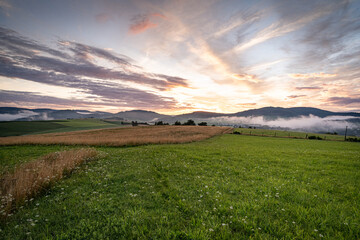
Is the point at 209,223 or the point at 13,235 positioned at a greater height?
the point at 209,223

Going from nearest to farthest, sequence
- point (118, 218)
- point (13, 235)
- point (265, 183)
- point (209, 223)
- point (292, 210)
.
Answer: point (13, 235) → point (209, 223) → point (118, 218) → point (292, 210) → point (265, 183)

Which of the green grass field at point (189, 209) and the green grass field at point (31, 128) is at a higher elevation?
the green grass field at point (189, 209)

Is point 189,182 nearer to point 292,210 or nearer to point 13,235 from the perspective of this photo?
point 292,210

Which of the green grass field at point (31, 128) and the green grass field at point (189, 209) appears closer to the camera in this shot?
the green grass field at point (189, 209)

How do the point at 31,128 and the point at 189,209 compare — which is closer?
the point at 189,209

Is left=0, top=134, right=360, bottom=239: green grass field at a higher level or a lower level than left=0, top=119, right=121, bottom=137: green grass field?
higher

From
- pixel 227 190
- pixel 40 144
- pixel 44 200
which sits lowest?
pixel 40 144

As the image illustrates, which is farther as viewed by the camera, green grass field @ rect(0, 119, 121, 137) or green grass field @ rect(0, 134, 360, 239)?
green grass field @ rect(0, 119, 121, 137)

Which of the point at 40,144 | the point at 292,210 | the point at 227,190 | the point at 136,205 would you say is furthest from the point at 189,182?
the point at 40,144

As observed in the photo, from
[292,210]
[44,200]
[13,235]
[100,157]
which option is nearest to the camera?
[13,235]

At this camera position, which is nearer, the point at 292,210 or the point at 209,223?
the point at 209,223

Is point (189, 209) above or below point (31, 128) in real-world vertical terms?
above

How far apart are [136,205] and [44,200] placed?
481cm

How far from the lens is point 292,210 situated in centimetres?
624
